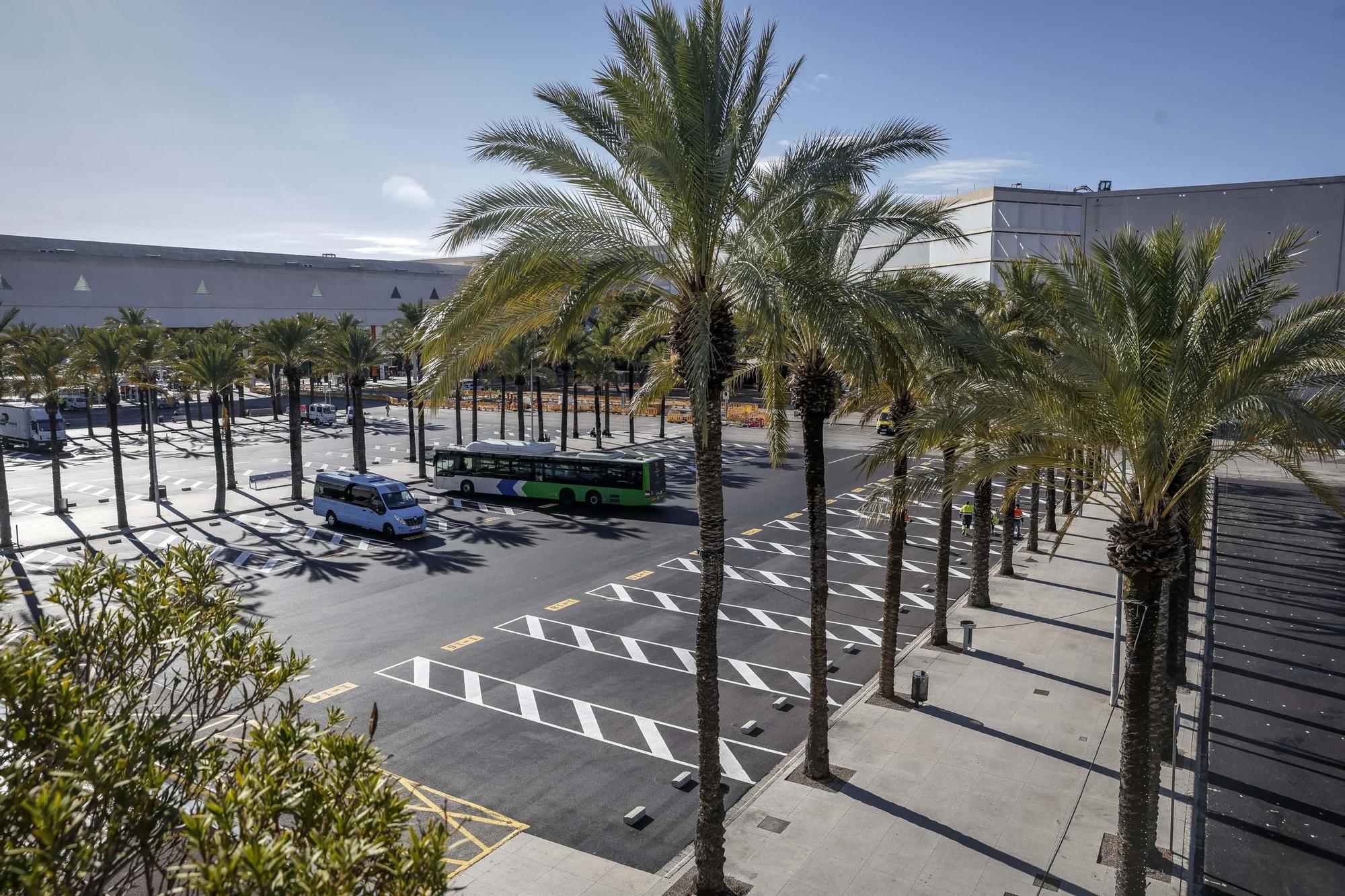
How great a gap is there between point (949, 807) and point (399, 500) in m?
23.9

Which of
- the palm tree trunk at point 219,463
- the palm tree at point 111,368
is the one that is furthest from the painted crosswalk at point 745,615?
the palm tree at point 111,368

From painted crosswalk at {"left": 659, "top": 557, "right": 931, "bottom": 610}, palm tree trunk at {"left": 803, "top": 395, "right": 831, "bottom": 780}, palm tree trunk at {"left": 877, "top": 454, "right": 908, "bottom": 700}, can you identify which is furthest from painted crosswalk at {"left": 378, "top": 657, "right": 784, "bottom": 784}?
painted crosswalk at {"left": 659, "top": 557, "right": 931, "bottom": 610}

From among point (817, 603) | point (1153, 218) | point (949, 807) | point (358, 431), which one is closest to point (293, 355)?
point (358, 431)

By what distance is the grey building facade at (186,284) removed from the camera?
200 feet

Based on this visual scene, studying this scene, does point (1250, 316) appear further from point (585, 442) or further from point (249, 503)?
point (585, 442)

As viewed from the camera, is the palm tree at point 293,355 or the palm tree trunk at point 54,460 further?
the palm tree at point 293,355

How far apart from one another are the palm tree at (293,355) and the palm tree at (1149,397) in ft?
114

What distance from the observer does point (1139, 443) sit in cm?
997

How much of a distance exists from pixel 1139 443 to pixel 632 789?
9.57 meters

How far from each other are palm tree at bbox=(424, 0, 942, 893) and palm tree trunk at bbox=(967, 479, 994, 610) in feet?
40.6

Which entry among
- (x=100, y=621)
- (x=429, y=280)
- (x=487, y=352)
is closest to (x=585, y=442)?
(x=429, y=280)

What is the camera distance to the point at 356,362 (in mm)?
41344

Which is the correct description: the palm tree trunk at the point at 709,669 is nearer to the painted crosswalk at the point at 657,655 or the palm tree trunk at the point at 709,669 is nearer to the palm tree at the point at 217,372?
the painted crosswalk at the point at 657,655

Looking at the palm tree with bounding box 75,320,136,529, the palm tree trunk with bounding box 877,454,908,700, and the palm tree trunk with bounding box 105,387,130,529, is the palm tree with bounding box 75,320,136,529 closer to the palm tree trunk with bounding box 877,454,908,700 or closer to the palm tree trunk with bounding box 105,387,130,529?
the palm tree trunk with bounding box 105,387,130,529
